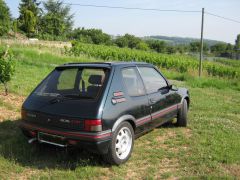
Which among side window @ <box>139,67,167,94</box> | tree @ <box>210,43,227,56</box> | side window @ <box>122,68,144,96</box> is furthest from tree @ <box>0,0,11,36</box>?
tree @ <box>210,43,227,56</box>

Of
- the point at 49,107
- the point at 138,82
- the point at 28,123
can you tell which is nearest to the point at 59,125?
the point at 49,107

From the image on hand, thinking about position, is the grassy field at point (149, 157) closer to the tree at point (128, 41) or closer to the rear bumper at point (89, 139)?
the rear bumper at point (89, 139)

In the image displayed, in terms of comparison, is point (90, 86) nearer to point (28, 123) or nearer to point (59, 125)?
point (59, 125)

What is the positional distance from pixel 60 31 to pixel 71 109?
6001 centimetres

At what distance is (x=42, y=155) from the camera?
4887 mm

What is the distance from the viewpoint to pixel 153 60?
1324 inches

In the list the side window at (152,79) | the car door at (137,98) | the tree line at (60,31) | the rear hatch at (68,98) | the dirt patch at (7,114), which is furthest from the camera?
the tree line at (60,31)

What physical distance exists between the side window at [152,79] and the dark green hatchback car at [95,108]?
0.02 metres

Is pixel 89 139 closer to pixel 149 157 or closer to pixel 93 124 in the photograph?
pixel 93 124

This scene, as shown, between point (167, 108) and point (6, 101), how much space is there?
13.7 ft

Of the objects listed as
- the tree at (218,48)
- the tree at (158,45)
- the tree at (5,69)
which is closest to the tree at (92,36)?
the tree at (158,45)

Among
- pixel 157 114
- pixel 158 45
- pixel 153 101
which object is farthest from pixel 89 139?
pixel 158 45

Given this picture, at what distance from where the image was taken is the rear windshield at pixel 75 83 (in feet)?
14.7

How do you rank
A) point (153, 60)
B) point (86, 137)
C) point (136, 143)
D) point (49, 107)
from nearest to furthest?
point (86, 137) → point (49, 107) → point (136, 143) → point (153, 60)
